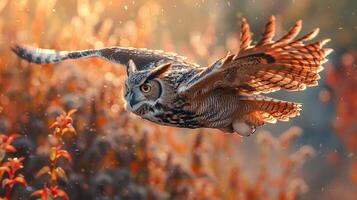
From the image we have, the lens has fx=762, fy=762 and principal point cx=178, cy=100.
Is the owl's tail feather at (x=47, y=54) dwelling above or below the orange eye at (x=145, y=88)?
above

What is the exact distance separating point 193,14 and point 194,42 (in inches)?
226

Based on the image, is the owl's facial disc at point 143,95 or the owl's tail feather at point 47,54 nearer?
the owl's facial disc at point 143,95

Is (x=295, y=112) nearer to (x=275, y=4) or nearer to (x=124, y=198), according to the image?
Answer: (x=124, y=198)

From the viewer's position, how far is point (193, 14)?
10859 millimetres

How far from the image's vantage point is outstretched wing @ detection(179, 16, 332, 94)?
2650mm

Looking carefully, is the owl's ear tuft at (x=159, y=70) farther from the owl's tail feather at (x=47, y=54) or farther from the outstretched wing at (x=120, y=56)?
the owl's tail feather at (x=47, y=54)

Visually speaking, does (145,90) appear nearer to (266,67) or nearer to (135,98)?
(135,98)

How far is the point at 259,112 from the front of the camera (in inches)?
125

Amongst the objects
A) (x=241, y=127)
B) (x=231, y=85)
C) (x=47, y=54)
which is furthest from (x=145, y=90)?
(x=47, y=54)

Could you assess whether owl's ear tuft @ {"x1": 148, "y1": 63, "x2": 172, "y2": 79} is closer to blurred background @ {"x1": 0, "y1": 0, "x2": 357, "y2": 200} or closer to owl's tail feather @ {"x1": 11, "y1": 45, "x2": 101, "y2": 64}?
owl's tail feather @ {"x1": 11, "y1": 45, "x2": 101, "y2": 64}

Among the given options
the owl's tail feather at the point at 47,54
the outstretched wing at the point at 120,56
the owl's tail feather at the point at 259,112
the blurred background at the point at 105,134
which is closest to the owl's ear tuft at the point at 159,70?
the owl's tail feather at the point at 259,112

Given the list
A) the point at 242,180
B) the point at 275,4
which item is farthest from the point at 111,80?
the point at 275,4

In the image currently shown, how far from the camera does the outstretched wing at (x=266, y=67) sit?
2.65m

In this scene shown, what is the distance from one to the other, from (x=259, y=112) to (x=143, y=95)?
556 millimetres
